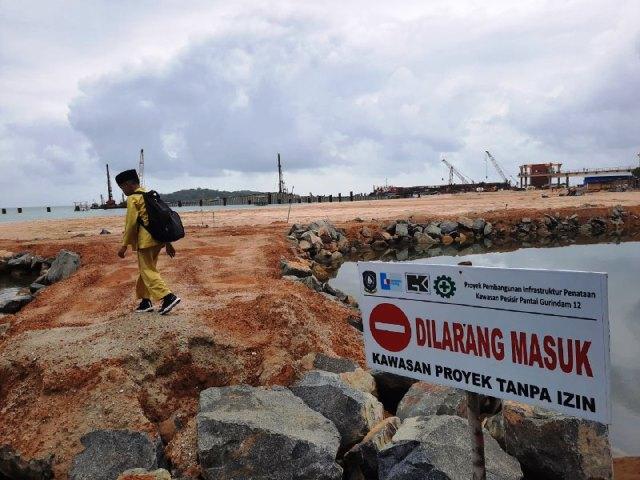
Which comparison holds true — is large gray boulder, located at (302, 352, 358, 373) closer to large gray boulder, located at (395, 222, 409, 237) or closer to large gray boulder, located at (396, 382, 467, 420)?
large gray boulder, located at (396, 382, 467, 420)

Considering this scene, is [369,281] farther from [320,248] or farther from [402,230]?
[402,230]

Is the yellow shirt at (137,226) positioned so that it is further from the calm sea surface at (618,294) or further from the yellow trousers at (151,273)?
the calm sea surface at (618,294)

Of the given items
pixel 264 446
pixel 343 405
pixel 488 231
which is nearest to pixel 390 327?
pixel 264 446

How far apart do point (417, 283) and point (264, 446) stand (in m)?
1.93

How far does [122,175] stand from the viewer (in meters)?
6.23

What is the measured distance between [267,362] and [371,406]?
1.36m

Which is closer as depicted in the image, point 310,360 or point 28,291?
point 310,360

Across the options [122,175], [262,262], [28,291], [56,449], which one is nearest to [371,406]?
[56,449]

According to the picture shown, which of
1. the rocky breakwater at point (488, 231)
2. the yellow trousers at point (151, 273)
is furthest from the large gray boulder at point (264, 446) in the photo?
the rocky breakwater at point (488, 231)

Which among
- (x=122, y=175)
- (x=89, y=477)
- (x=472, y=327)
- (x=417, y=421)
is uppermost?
(x=122, y=175)

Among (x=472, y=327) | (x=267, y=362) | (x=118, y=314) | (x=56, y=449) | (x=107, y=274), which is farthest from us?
(x=107, y=274)

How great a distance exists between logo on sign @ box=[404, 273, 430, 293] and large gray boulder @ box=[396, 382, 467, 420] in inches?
87.5

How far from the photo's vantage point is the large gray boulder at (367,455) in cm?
402

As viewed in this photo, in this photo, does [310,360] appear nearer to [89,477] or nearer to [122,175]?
[89,477]
